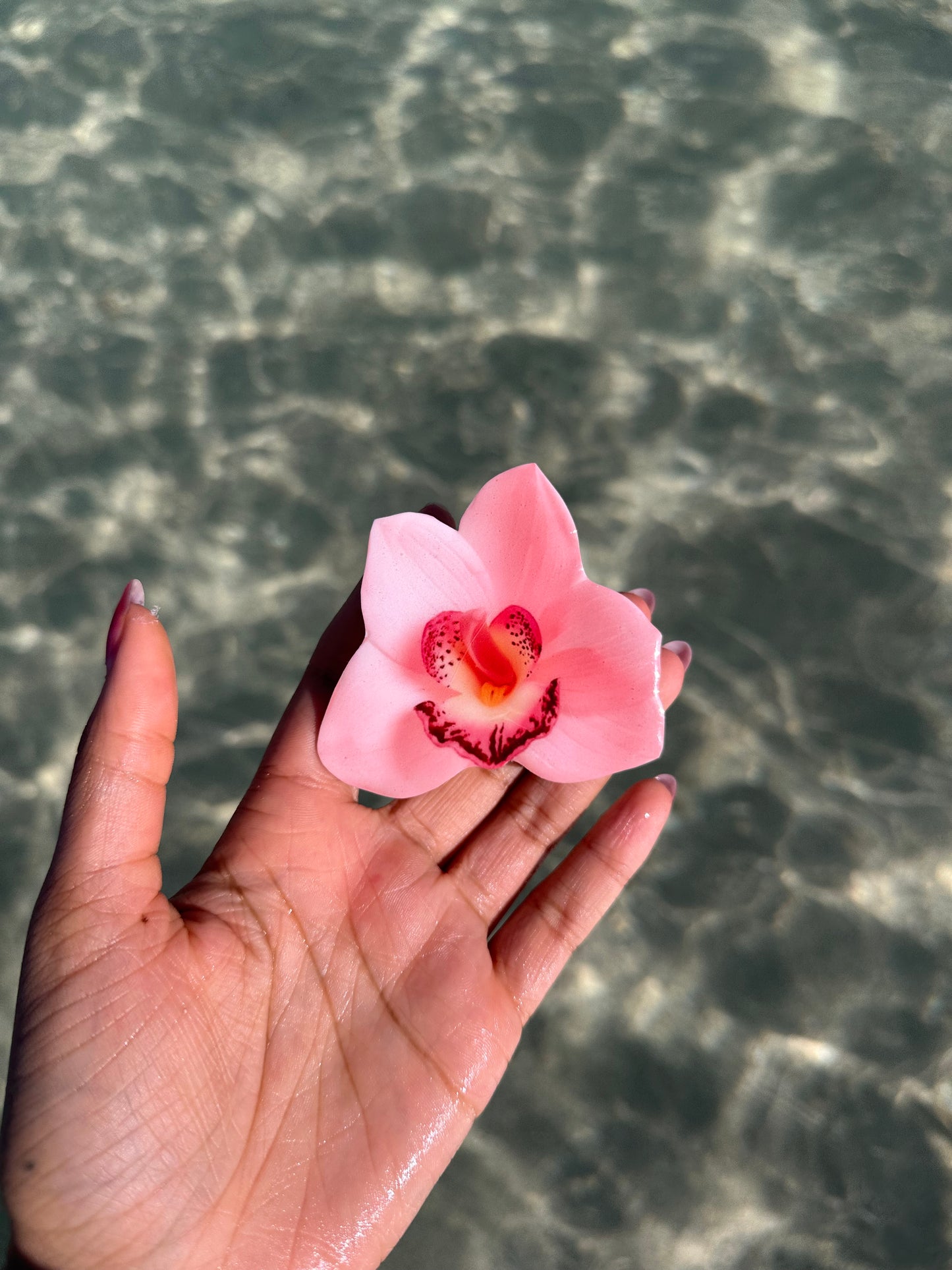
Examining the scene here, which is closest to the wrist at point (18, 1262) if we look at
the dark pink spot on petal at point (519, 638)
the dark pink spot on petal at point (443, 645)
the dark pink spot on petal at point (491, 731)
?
the dark pink spot on petal at point (491, 731)

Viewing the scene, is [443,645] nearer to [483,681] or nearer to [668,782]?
[483,681]

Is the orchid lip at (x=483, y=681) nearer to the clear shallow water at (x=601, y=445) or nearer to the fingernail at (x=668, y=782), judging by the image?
the fingernail at (x=668, y=782)

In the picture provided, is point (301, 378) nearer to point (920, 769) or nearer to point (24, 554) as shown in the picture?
point (24, 554)

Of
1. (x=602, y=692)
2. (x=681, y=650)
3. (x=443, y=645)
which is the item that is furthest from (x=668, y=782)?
(x=443, y=645)

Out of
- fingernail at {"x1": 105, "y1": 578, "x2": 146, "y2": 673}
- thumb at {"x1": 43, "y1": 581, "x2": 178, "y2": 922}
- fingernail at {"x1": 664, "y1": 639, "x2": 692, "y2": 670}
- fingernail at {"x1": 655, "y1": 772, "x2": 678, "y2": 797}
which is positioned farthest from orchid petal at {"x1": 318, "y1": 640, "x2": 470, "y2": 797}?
fingernail at {"x1": 664, "y1": 639, "x2": 692, "y2": 670}

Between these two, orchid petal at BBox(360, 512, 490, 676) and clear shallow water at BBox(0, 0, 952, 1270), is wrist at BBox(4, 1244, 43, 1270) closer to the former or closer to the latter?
clear shallow water at BBox(0, 0, 952, 1270)

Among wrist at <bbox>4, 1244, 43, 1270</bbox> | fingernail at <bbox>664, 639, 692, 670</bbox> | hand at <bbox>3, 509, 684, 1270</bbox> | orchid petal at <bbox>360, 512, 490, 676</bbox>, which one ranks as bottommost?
wrist at <bbox>4, 1244, 43, 1270</bbox>

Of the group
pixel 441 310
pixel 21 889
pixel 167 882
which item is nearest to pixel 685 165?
pixel 441 310
